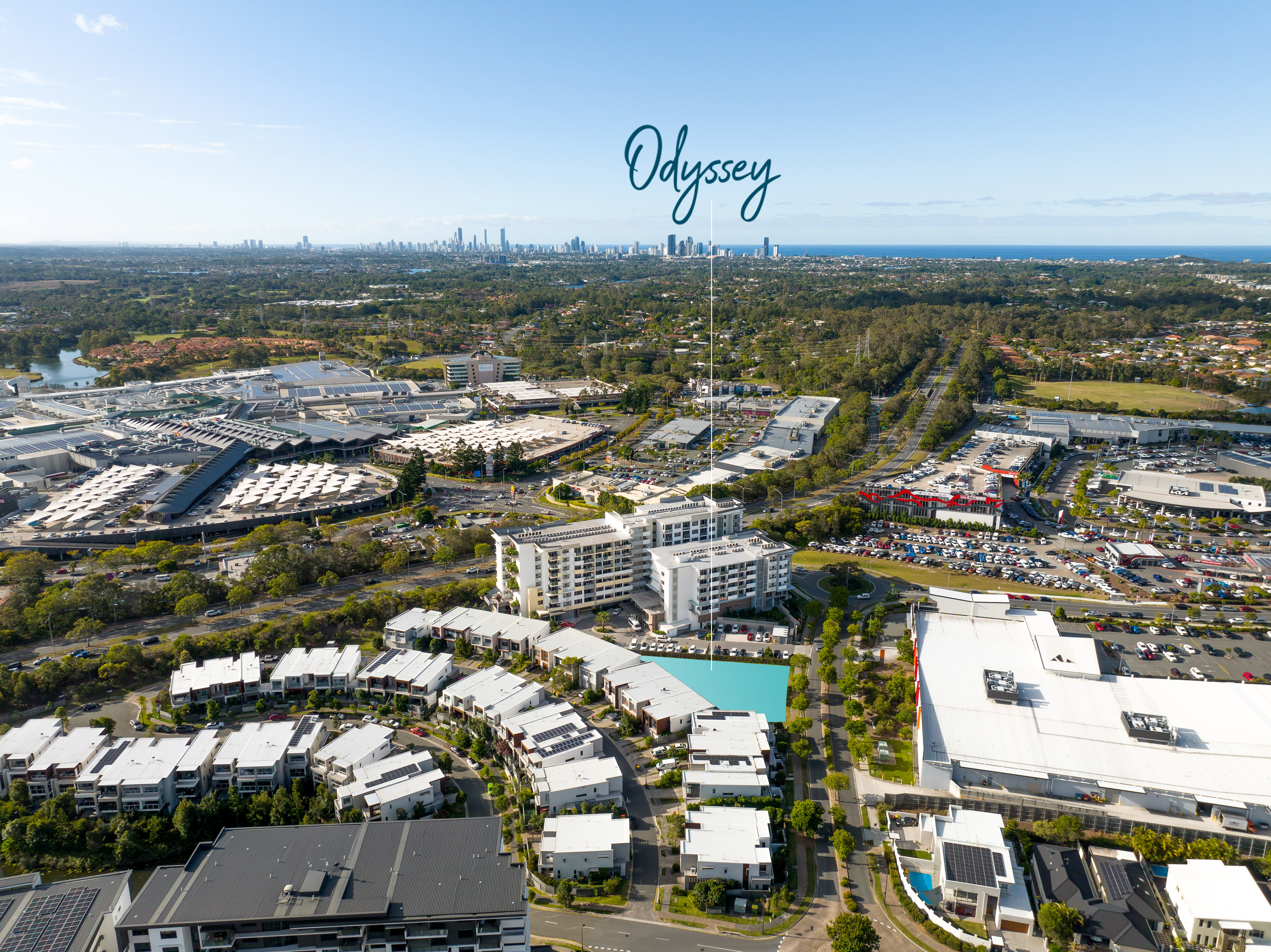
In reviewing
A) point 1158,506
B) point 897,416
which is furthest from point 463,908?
point 897,416

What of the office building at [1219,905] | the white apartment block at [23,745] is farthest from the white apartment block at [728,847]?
the white apartment block at [23,745]

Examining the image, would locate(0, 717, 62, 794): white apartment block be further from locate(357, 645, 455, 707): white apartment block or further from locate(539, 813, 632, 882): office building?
locate(539, 813, 632, 882): office building

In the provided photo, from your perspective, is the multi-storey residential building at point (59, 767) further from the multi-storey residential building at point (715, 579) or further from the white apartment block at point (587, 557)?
the multi-storey residential building at point (715, 579)

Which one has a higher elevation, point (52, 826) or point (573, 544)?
point (573, 544)

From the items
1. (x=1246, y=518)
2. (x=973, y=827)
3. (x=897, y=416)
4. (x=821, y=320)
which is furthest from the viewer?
(x=821, y=320)

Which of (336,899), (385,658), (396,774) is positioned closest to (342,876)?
(336,899)

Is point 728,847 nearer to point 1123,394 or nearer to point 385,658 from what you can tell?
point 385,658

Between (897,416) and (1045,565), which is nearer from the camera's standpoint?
(1045,565)

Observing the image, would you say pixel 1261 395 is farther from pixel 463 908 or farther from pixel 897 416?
pixel 463 908
